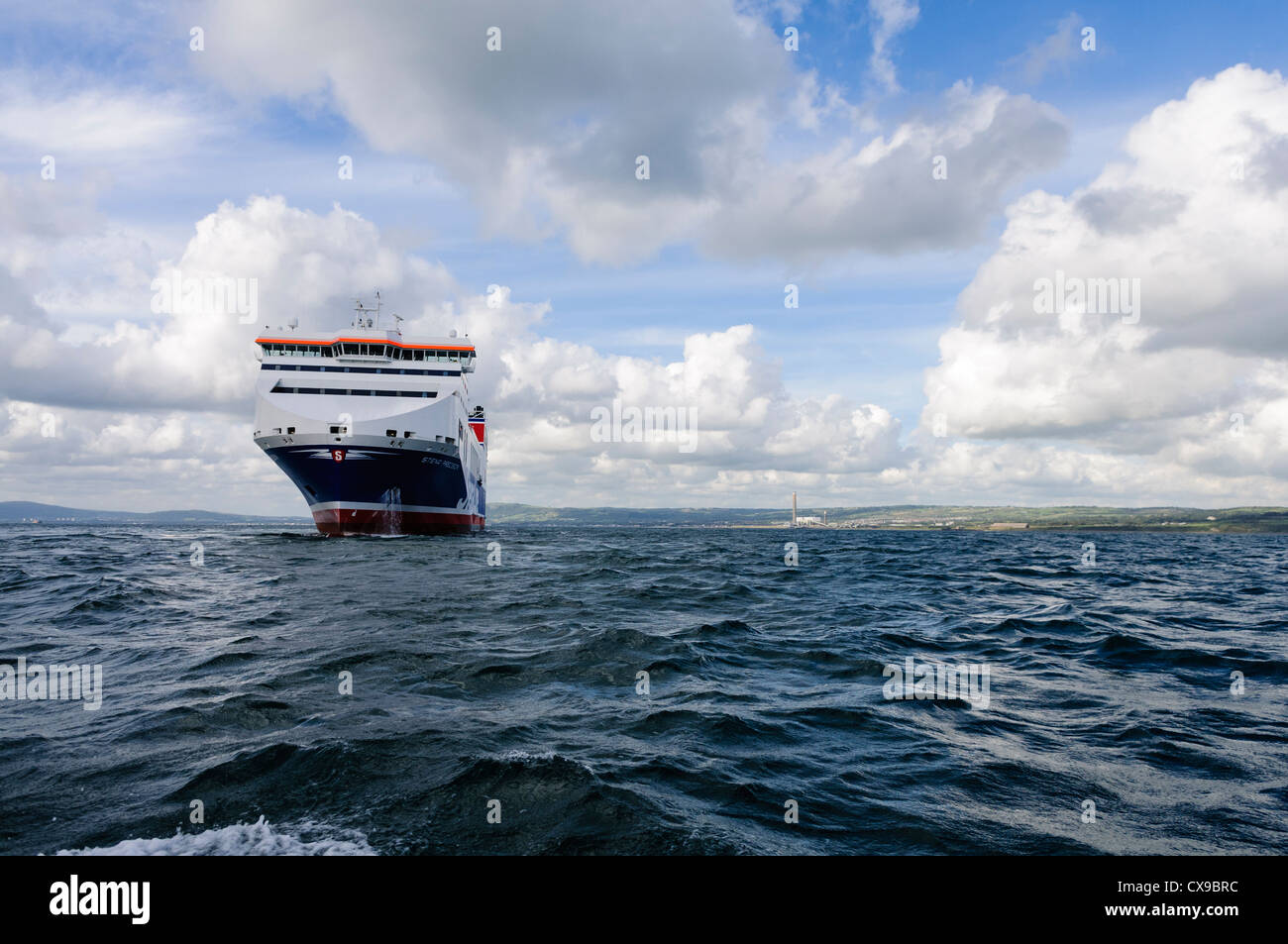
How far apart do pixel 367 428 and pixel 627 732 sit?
1582 inches

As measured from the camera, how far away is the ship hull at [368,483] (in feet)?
143

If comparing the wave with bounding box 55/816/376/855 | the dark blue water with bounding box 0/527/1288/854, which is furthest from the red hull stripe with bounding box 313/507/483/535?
the wave with bounding box 55/816/376/855

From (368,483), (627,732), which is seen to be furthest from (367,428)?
(627,732)

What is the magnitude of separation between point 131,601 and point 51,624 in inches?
137

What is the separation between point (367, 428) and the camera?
43.2m

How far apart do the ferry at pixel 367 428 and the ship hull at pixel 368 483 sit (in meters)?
0.08

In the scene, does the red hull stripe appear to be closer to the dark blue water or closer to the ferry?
the ferry

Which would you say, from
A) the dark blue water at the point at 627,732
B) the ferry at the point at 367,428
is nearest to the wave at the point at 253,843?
the dark blue water at the point at 627,732

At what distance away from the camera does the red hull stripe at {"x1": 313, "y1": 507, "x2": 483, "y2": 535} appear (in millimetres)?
45906

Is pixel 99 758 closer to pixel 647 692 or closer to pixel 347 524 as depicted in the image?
pixel 647 692
